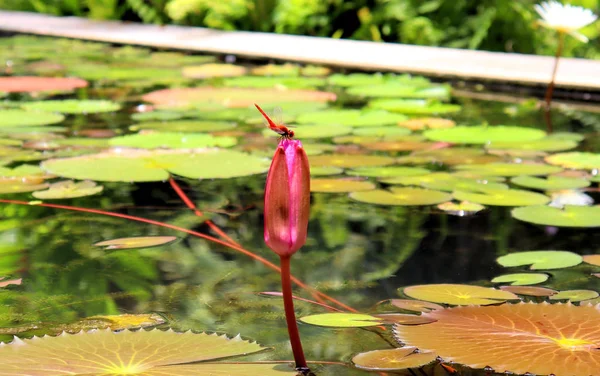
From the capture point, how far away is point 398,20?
572 centimetres

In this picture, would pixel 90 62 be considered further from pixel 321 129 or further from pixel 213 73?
pixel 321 129

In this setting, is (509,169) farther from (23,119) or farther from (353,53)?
(353,53)

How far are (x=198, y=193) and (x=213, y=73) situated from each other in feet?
7.37

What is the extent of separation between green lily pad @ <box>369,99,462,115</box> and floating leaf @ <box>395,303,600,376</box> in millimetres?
2034

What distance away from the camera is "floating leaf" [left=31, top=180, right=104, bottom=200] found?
78.5 inches

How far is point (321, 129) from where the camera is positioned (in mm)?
2830

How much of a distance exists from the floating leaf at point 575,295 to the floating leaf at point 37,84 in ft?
8.63

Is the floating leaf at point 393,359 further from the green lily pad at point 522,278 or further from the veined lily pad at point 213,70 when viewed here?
the veined lily pad at point 213,70

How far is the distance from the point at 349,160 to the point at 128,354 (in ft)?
4.53

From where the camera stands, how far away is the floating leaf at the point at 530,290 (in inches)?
54.0

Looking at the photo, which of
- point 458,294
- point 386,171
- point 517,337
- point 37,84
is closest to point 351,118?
point 386,171

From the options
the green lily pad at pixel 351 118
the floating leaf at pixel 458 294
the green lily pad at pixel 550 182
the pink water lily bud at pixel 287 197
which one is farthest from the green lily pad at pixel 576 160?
the pink water lily bud at pixel 287 197

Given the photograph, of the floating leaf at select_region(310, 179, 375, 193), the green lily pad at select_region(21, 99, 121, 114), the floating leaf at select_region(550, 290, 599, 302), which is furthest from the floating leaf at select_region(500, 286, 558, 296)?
the green lily pad at select_region(21, 99, 121, 114)

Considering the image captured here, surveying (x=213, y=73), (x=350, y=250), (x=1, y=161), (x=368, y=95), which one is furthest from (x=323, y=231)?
(x=213, y=73)
